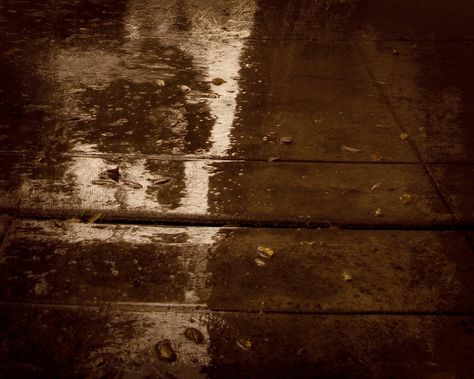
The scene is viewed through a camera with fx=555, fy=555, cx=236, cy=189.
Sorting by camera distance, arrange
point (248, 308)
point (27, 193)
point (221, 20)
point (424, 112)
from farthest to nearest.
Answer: point (221, 20), point (424, 112), point (27, 193), point (248, 308)

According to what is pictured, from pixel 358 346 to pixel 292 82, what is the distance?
7.94 feet

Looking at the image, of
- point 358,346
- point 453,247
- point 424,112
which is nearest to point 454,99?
point 424,112

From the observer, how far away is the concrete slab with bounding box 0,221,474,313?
7.38 feet

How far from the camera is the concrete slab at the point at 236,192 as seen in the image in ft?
8.90

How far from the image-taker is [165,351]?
2.01m

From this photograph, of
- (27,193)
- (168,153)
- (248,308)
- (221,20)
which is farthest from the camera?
(221,20)

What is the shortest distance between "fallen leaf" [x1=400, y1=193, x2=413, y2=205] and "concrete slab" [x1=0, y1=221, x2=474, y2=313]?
0.25m

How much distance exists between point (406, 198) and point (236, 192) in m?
0.89

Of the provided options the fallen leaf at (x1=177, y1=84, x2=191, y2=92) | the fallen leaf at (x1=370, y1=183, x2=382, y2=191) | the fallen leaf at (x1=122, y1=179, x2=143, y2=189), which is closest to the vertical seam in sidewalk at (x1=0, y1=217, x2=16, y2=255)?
the fallen leaf at (x1=122, y1=179, x2=143, y2=189)

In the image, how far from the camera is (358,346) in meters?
2.08

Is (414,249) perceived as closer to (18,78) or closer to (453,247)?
(453,247)

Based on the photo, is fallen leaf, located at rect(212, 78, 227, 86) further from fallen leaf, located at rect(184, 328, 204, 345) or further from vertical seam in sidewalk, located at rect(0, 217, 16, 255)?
fallen leaf, located at rect(184, 328, 204, 345)

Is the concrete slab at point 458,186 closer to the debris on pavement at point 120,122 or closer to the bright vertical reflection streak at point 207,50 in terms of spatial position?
the bright vertical reflection streak at point 207,50

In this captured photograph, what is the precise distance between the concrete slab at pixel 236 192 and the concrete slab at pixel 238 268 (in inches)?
4.2
